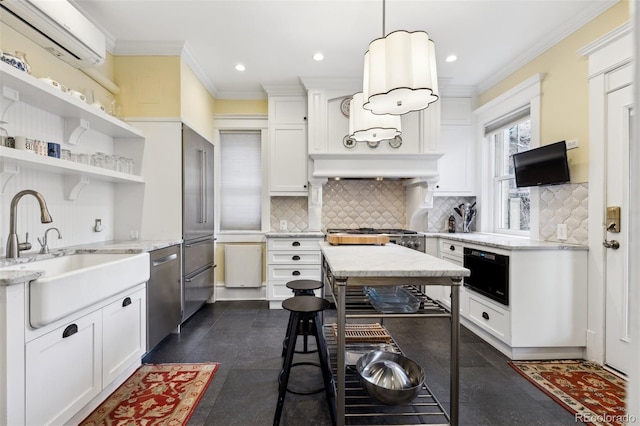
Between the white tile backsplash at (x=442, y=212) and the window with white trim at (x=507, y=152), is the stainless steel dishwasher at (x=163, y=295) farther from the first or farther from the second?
the window with white trim at (x=507, y=152)

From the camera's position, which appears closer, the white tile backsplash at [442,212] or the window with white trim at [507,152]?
the window with white trim at [507,152]

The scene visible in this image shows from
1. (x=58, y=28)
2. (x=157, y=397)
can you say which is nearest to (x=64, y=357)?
(x=157, y=397)

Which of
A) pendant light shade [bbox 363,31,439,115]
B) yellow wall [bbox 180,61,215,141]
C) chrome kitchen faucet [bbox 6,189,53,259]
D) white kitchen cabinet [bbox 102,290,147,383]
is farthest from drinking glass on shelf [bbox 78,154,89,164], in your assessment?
pendant light shade [bbox 363,31,439,115]

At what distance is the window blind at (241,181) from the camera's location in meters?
4.38

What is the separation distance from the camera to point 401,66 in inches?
66.4

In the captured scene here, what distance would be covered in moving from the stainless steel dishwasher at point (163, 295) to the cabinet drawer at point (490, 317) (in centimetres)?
288

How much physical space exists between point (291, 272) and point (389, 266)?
7.67ft

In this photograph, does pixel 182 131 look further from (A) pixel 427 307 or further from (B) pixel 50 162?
(A) pixel 427 307

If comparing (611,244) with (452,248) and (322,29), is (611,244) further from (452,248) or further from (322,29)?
(322,29)

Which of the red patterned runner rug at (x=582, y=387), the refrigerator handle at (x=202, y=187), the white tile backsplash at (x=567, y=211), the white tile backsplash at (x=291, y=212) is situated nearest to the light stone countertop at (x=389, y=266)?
the red patterned runner rug at (x=582, y=387)

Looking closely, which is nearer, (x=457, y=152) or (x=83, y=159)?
(x=83, y=159)

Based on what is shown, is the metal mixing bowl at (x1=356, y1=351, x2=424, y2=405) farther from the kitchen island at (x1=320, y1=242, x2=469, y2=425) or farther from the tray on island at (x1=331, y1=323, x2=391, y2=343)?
the tray on island at (x1=331, y1=323, x2=391, y2=343)

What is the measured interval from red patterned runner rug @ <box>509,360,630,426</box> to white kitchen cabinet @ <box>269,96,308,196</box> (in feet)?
9.79

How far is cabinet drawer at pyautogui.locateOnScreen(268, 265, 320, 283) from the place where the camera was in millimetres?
3844
